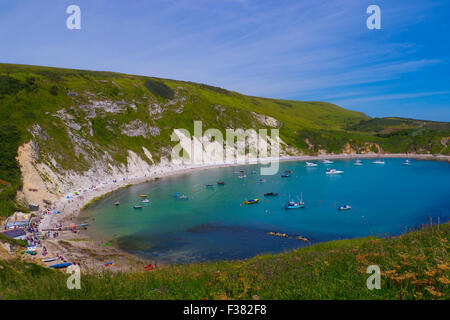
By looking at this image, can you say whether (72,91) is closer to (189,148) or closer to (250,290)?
(189,148)

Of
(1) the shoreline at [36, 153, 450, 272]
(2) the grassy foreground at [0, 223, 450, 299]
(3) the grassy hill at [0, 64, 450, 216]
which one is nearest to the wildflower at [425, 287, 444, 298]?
(2) the grassy foreground at [0, 223, 450, 299]

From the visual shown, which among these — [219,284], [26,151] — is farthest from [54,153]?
[219,284]

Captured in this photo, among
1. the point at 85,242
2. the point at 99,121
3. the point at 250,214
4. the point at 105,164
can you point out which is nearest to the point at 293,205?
the point at 250,214

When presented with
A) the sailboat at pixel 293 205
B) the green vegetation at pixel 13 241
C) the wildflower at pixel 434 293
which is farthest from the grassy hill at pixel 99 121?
the wildflower at pixel 434 293

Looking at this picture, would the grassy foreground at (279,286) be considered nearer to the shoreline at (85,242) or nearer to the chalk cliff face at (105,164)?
the shoreline at (85,242)

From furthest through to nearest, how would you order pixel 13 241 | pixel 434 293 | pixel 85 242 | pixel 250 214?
pixel 250 214 < pixel 85 242 < pixel 13 241 < pixel 434 293

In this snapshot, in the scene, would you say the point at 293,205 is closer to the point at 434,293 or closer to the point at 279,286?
the point at 279,286

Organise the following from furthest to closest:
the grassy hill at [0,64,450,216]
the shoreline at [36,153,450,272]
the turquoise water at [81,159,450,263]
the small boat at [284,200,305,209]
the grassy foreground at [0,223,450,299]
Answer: the grassy hill at [0,64,450,216]
the small boat at [284,200,305,209]
the turquoise water at [81,159,450,263]
the shoreline at [36,153,450,272]
the grassy foreground at [0,223,450,299]

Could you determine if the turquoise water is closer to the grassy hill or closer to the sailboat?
the sailboat
